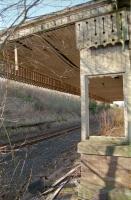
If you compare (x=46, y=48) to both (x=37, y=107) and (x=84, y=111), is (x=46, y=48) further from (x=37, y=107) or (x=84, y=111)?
(x=37, y=107)

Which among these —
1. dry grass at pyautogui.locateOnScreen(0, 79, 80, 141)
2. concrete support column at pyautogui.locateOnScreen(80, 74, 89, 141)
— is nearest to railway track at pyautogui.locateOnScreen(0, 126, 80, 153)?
concrete support column at pyautogui.locateOnScreen(80, 74, 89, 141)

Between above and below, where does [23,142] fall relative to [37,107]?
below

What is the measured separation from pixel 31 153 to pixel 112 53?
7681mm

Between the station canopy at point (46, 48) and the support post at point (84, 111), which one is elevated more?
the station canopy at point (46, 48)

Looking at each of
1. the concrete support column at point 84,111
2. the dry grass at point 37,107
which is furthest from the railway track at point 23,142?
the dry grass at point 37,107

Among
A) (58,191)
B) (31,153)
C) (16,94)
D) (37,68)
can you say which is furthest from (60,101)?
(58,191)

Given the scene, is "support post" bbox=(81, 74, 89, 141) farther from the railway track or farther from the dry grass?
the dry grass

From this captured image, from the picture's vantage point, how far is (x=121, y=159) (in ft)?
19.1

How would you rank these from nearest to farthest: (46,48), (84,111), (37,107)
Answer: (84,111), (46,48), (37,107)

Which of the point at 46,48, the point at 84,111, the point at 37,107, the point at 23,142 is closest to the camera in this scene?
the point at 84,111

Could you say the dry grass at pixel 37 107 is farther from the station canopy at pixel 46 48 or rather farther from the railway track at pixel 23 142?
the station canopy at pixel 46 48

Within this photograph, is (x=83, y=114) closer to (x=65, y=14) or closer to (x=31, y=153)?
(x=65, y=14)

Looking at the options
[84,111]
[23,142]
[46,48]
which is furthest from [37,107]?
[84,111]

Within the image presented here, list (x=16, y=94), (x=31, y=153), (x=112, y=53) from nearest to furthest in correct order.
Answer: (x=112, y=53) → (x=31, y=153) → (x=16, y=94)
